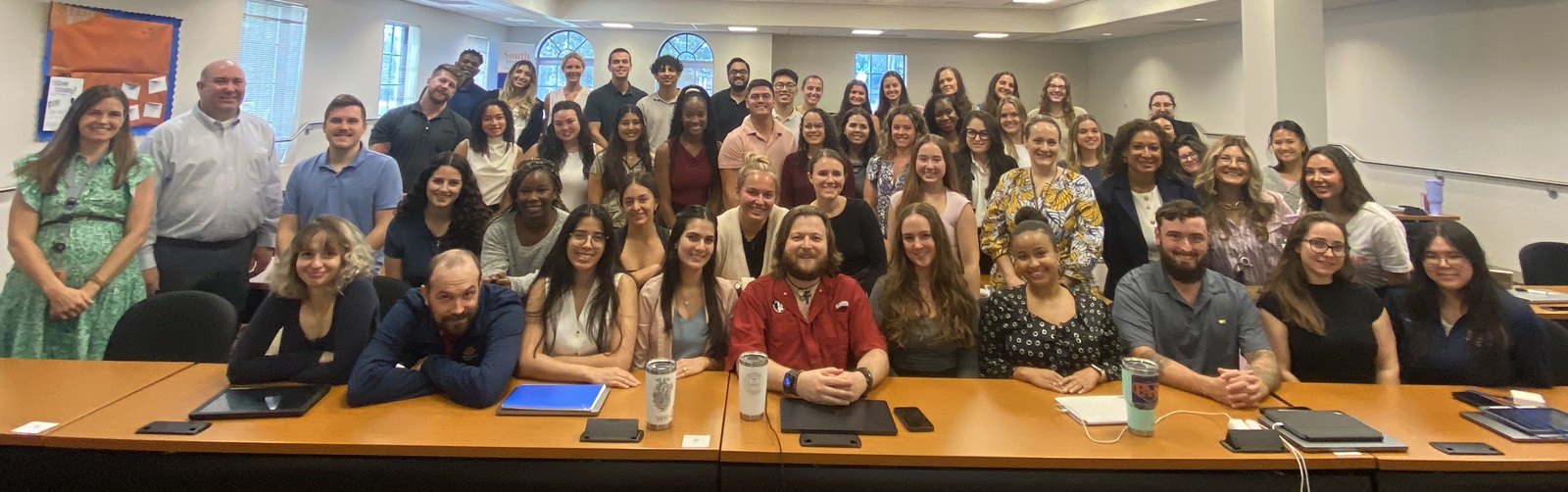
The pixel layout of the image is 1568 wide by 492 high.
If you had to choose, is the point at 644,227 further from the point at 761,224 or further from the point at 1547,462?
the point at 1547,462

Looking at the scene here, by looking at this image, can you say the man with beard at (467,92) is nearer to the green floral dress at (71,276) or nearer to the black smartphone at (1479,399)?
the green floral dress at (71,276)

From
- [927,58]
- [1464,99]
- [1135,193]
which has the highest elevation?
[927,58]

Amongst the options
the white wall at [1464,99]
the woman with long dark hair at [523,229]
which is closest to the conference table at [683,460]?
the woman with long dark hair at [523,229]

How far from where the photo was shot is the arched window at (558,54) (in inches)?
425

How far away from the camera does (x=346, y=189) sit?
10.7 feet

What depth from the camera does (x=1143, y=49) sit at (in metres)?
10.5

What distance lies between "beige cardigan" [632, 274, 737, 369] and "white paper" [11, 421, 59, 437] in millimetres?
1417

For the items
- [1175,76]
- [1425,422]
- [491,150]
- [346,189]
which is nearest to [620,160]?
[491,150]

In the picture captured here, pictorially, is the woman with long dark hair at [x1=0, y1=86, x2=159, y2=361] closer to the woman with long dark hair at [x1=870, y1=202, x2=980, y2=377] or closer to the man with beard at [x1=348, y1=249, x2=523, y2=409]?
the man with beard at [x1=348, y1=249, x2=523, y2=409]

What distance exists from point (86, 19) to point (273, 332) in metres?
3.39

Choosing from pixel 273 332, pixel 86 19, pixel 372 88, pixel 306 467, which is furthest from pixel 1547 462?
pixel 372 88

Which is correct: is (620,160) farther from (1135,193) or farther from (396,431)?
(1135,193)

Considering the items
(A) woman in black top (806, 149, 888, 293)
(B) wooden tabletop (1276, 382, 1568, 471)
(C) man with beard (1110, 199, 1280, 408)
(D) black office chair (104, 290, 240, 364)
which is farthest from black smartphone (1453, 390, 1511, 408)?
(D) black office chair (104, 290, 240, 364)

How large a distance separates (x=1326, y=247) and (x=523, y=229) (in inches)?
113
